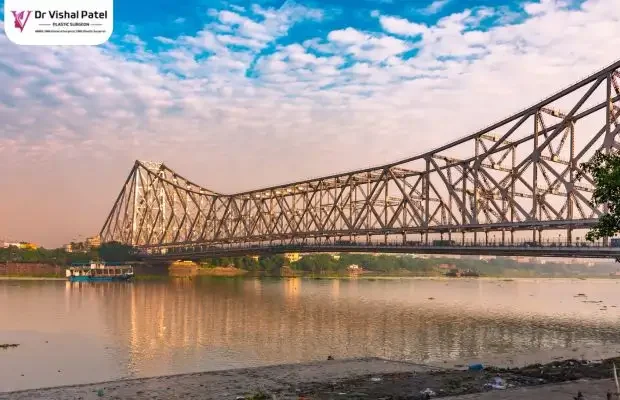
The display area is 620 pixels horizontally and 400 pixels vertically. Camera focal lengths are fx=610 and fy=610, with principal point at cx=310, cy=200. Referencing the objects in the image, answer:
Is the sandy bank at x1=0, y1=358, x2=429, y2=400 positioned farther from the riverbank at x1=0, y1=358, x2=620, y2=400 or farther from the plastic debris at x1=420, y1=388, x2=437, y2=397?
the plastic debris at x1=420, y1=388, x2=437, y2=397

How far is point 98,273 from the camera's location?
11969 cm

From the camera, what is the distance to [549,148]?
58000mm

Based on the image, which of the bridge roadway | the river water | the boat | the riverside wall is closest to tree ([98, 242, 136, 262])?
the riverside wall

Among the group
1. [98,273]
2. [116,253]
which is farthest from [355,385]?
[116,253]

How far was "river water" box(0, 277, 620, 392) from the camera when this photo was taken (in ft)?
94.5

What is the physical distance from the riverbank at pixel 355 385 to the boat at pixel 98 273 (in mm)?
95223

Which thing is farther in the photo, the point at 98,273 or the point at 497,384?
the point at 98,273

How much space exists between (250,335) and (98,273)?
294ft

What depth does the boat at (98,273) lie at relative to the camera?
4419 inches

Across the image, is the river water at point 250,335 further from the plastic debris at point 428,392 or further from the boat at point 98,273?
the boat at point 98,273

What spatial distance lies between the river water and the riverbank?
4.28m

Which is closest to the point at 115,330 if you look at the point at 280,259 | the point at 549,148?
the point at 549,148

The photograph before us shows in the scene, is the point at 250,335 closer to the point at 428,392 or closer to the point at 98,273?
the point at 428,392

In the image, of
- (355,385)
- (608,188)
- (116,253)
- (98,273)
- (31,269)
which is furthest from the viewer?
(31,269)
